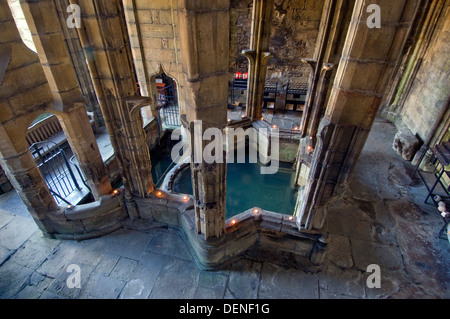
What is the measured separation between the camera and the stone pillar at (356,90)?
246cm

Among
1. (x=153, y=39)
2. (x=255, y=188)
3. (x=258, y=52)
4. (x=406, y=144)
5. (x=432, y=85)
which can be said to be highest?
(x=153, y=39)

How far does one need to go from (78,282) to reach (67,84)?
11.2ft

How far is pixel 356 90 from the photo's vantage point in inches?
112

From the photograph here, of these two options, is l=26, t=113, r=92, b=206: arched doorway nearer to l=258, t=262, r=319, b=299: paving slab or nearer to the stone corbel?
the stone corbel

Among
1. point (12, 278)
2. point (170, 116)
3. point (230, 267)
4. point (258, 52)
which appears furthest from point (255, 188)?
point (12, 278)

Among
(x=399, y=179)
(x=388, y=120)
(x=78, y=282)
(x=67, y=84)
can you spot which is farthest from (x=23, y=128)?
(x=388, y=120)

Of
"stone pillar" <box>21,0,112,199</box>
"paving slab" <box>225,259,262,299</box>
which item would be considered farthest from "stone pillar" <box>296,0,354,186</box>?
"stone pillar" <box>21,0,112,199</box>

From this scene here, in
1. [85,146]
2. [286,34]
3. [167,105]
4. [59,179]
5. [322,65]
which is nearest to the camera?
[85,146]

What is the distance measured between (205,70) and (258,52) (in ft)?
16.9

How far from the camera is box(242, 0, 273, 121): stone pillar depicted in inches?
263

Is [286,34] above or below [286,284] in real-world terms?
above

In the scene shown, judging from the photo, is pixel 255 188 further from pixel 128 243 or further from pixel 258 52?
pixel 258 52

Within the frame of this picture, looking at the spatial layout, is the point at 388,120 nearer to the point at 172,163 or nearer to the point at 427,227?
the point at 427,227
